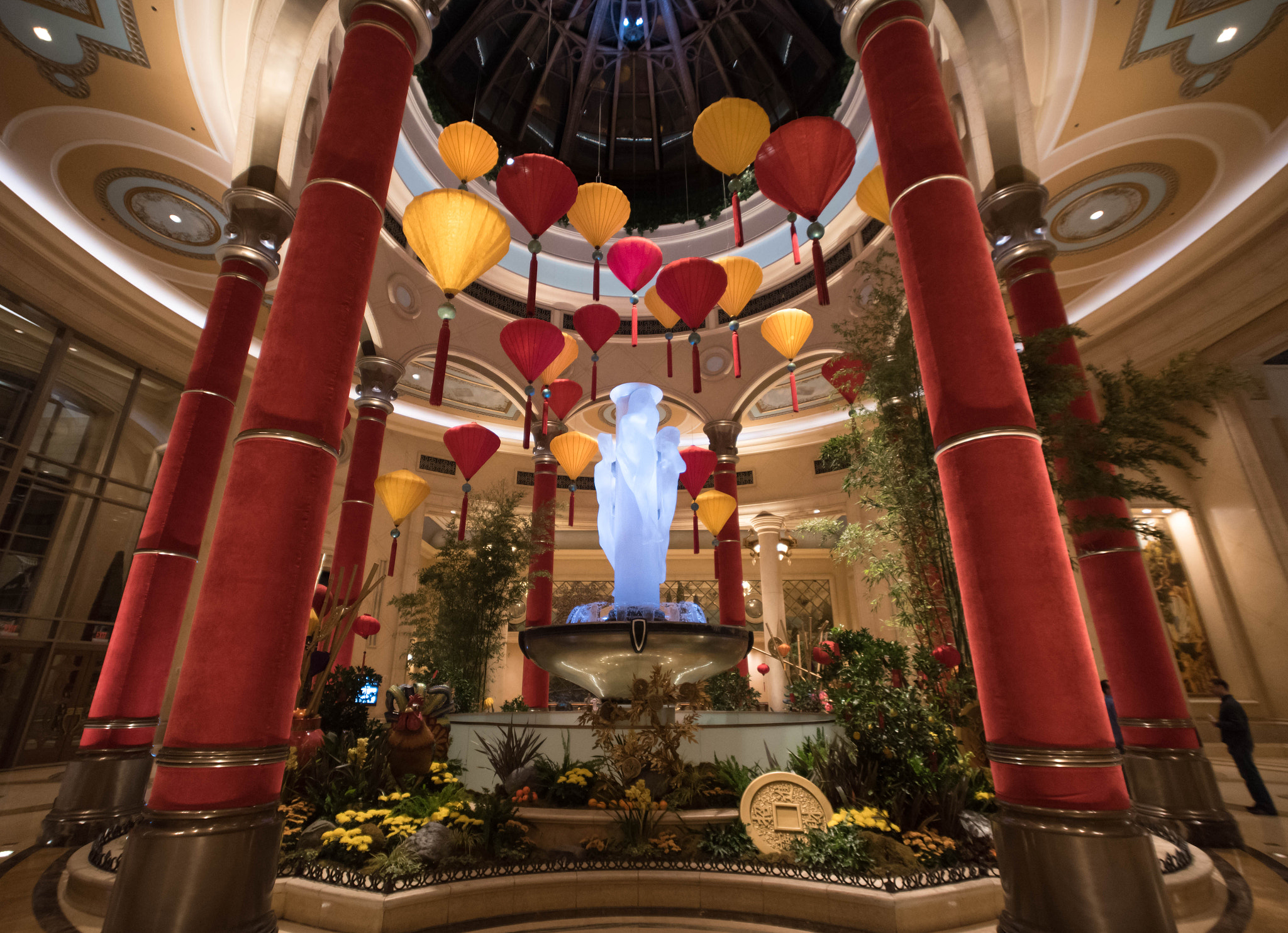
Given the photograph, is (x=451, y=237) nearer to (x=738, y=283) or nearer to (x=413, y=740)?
(x=738, y=283)

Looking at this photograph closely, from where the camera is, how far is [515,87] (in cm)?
1327

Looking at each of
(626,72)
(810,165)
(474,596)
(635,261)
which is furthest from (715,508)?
(626,72)

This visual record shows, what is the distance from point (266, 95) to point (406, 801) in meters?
6.23

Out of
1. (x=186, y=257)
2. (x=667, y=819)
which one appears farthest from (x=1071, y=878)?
(x=186, y=257)

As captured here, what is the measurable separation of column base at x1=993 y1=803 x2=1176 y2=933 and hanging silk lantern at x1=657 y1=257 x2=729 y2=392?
5117 millimetres

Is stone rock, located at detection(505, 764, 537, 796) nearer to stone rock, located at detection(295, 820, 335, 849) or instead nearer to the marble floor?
stone rock, located at detection(295, 820, 335, 849)

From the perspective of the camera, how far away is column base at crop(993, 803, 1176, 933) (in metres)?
2.63

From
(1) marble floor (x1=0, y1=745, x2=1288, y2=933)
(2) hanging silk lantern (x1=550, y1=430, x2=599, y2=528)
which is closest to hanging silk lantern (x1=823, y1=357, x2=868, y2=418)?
(1) marble floor (x1=0, y1=745, x2=1288, y2=933)

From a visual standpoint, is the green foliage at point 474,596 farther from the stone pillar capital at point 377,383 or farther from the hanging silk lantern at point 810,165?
the hanging silk lantern at point 810,165

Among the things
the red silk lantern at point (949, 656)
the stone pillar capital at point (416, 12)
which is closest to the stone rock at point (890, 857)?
the red silk lantern at point (949, 656)

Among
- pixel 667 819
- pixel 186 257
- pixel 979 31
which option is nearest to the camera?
pixel 667 819

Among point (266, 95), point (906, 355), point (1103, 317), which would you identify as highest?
point (1103, 317)

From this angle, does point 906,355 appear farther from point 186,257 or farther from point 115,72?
point 186,257

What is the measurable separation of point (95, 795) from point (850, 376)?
7.81 meters
